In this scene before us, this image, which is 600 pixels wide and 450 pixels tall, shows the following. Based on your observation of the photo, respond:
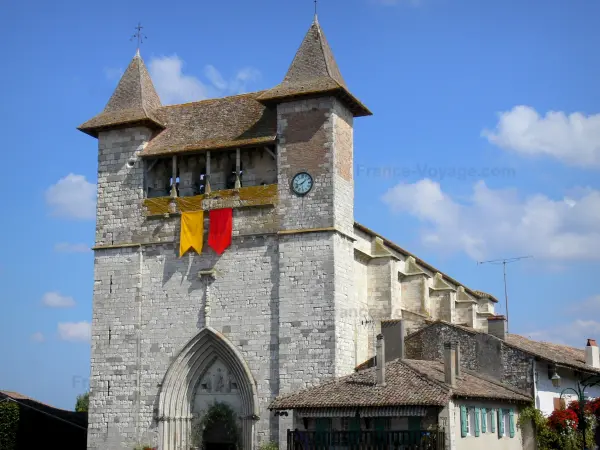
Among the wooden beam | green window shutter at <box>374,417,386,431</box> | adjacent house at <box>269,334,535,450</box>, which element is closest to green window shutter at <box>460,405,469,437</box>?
adjacent house at <box>269,334,535,450</box>

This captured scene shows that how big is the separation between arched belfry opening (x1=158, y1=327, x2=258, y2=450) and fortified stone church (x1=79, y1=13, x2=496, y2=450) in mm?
52

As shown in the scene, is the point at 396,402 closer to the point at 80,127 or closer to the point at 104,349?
the point at 104,349

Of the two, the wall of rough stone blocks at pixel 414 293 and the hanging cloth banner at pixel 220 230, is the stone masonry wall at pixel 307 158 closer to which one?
the hanging cloth banner at pixel 220 230

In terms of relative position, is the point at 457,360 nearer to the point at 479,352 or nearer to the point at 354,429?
the point at 479,352

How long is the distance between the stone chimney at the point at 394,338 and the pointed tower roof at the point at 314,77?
7.80 metres

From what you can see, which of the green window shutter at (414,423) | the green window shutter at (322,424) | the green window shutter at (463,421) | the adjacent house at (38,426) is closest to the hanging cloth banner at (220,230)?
the green window shutter at (322,424)

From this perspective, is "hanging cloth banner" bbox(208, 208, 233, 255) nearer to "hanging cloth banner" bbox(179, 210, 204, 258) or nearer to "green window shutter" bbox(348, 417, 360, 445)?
"hanging cloth banner" bbox(179, 210, 204, 258)

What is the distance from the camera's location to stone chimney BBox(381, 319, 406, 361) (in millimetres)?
31562

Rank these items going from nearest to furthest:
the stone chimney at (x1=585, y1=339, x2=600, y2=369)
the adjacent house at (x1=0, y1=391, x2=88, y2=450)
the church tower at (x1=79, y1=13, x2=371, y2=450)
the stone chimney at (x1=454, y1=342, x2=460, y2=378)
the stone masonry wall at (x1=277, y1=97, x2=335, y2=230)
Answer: the stone chimney at (x1=454, y1=342, x2=460, y2=378) < the church tower at (x1=79, y1=13, x2=371, y2=450) < the stone masonry wall at (x1=277, y1=97, x2=335, y2=230) < the adjacent house at (x1=0, y1=391, x2=88, y2=450) < the stone chimney at (x1=585, y1=339, x2=600, y2=369)

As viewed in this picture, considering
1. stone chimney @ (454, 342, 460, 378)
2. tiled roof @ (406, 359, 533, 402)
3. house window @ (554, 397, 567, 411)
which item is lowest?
house window @ (554, 397, 567, 411)

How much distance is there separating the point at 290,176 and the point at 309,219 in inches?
66.1

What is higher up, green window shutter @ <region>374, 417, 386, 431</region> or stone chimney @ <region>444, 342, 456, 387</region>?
stone chimney @ <region>444, 342, 456, 387</region>

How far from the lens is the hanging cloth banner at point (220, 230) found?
31.6 metres

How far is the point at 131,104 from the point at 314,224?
909cm
